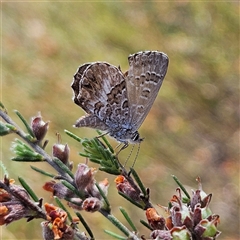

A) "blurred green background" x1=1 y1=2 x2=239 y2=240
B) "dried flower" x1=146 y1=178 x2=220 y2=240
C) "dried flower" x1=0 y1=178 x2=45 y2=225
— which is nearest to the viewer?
"dried flower" x1=146 y1=178 x2=220 y2=240

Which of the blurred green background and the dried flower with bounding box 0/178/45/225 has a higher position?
the blurred green background

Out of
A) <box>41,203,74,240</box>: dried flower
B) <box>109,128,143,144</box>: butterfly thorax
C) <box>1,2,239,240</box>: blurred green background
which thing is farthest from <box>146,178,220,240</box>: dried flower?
<box>1,2,239,240</box>: blurred green background

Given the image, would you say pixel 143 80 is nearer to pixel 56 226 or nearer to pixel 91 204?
pixel 91 204

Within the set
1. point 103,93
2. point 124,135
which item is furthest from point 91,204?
point 103,93

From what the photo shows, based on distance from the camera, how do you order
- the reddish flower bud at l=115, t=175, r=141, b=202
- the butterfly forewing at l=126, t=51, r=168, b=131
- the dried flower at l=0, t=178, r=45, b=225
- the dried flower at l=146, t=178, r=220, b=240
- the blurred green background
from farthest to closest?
the blurred green background < the butterfly forewing at l=126, t=51, r=168, b=131 < the reddish flower bud at l=115, t=175, r=141, b=202 < the dried flower at l=0, t=178, r=45, b=225 < the dried flower at l=146, t=178, r=220, b=240

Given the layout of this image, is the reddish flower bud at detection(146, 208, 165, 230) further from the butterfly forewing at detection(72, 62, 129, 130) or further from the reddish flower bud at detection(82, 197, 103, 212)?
the butterfly forewing at detection(72, 62, 129, 130)

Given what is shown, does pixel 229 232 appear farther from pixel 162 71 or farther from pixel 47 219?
pixel 47 219
